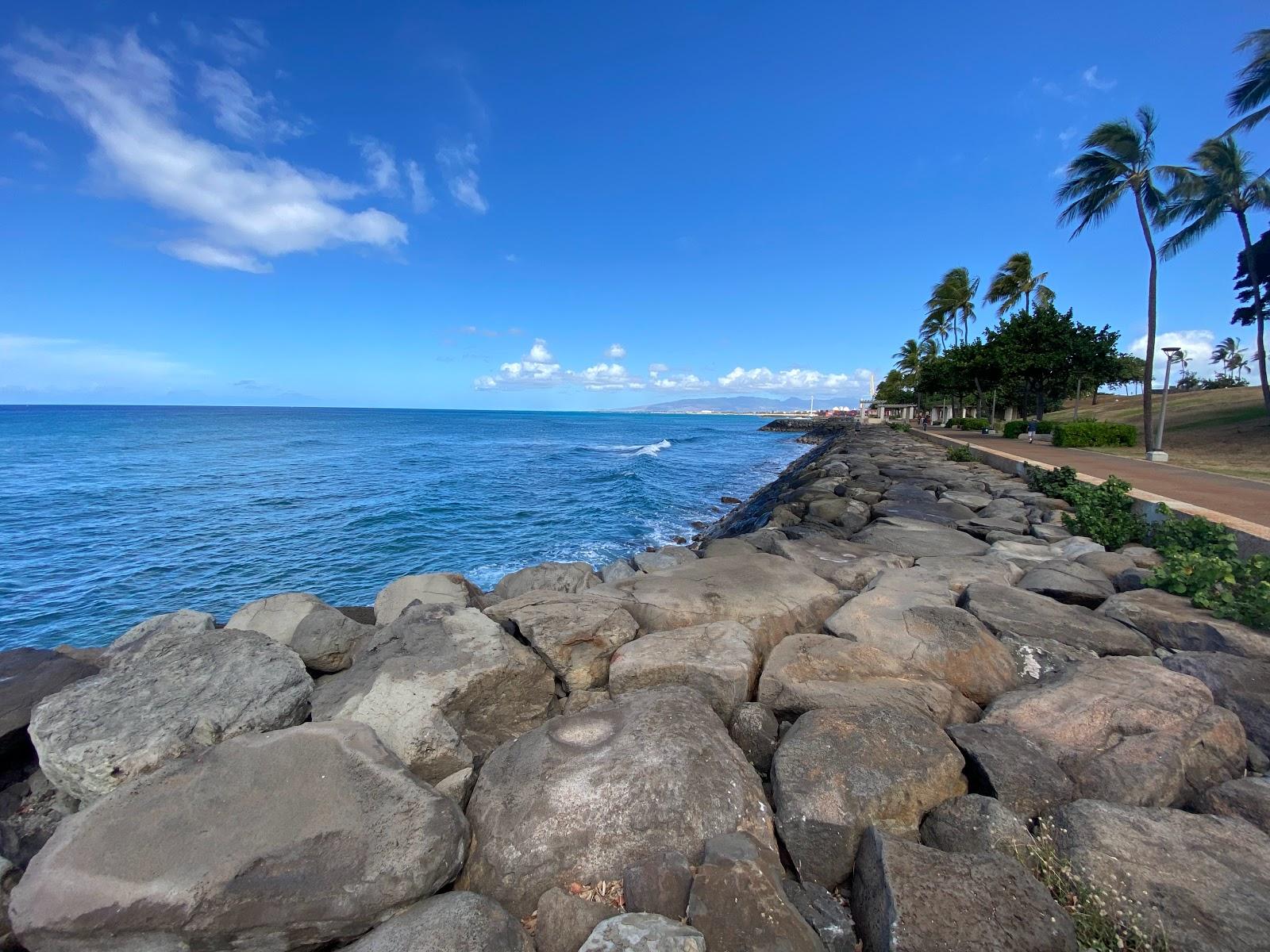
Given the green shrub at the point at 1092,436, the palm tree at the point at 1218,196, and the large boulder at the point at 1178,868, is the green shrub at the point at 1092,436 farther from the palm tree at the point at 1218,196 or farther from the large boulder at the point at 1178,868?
the large boulder at the point at 1178,868

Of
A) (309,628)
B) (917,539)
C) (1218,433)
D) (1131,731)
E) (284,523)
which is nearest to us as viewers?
(1131,731)

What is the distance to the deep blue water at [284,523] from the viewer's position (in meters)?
11.2

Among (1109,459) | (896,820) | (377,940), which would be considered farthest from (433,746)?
(1109,459)

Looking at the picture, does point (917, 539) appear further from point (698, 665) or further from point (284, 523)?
point (284, 523)

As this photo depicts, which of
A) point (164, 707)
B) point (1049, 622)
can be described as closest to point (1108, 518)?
point (1049, 622)

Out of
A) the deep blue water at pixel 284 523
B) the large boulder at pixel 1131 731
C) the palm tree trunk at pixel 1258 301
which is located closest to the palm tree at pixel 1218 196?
the palm tree trunk at pixel 1258 301

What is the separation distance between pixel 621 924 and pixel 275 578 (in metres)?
12.5

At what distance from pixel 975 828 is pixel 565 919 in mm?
1937

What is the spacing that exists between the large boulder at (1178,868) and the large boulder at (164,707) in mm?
4316

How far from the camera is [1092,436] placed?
22.4 m

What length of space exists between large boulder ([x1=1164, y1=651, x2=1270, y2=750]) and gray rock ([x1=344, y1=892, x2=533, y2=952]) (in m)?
4.28

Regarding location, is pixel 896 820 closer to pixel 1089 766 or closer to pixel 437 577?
pixel 1089 766

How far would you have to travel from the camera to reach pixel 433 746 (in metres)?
3.28

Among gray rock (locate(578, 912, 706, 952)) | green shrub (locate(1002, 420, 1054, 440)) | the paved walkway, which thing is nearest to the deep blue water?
gray rock (locate(578, 912, 706, 952))
